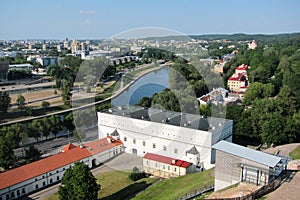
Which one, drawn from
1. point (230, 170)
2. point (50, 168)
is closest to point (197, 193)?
point (230, 170)

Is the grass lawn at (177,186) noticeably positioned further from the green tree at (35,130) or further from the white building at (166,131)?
the green tree at (35,130)

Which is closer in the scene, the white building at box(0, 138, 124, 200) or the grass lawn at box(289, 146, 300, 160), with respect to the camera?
the grass lawn at box(289, 146, 300, 160)

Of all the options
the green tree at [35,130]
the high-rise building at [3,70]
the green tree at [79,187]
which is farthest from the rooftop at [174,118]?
the high-rise building at [3,70]

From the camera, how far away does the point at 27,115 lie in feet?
35.7

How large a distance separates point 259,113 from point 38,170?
5.48 metres

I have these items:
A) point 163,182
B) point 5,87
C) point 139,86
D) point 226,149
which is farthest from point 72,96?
point 226,149

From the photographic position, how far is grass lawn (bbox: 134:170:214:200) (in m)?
4.39

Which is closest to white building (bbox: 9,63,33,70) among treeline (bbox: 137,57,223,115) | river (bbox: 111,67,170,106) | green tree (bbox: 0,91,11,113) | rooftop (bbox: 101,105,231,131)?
green tree (bbox: 0,91,11,113)

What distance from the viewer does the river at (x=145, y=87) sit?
31.3ft

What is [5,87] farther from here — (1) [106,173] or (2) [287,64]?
(2) [287,64]

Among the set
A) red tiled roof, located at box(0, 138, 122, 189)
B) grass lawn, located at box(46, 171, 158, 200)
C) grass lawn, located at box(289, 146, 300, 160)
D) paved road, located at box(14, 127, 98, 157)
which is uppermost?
grass lawn, located at box(289, 146, 300, 160)

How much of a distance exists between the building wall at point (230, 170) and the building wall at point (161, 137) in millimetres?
1774

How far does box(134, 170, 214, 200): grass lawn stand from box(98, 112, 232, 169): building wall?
749 millimetres

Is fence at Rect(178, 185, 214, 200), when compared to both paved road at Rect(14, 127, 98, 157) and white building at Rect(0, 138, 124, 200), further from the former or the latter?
paved road at Rect(14, 127, 98, 157)
